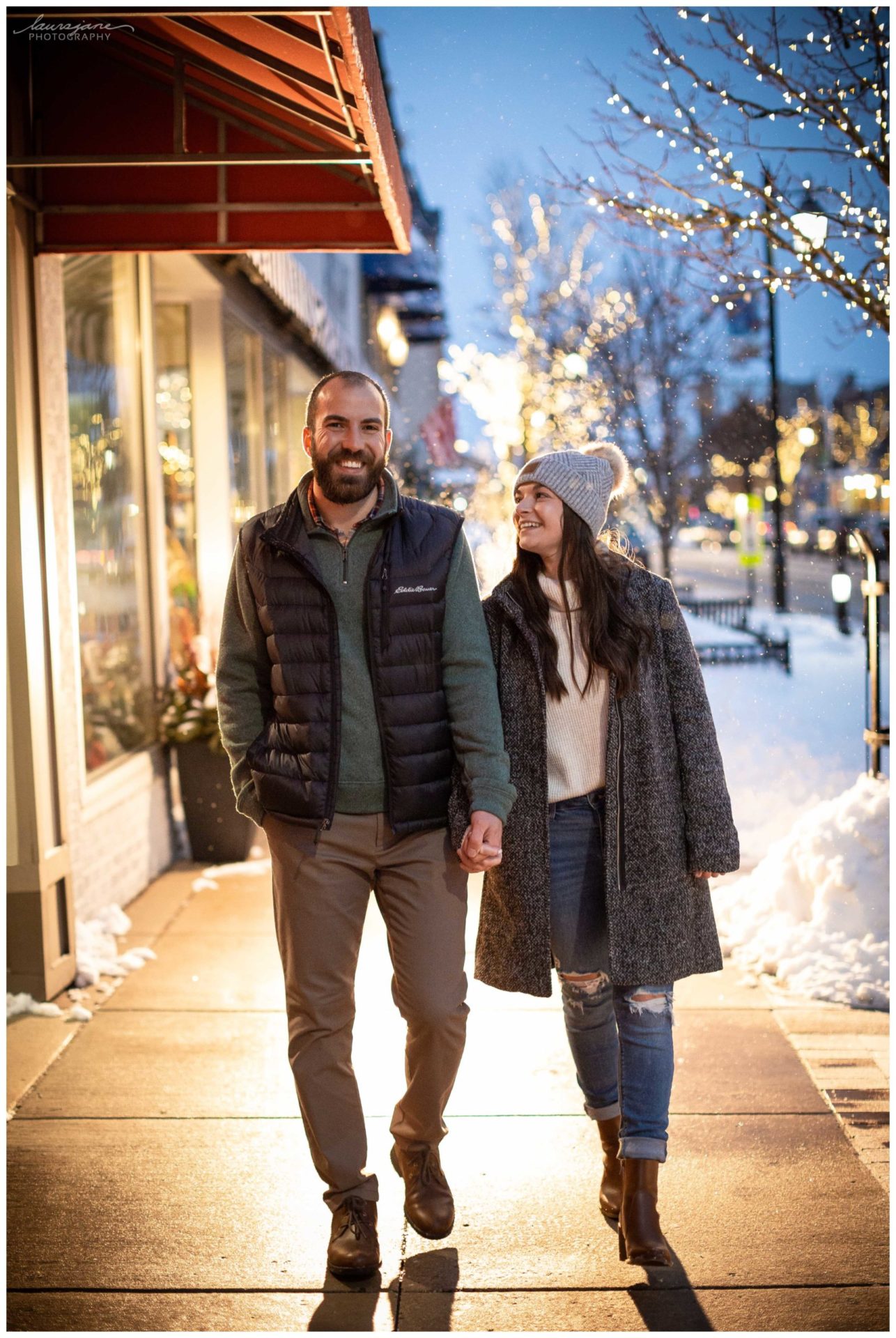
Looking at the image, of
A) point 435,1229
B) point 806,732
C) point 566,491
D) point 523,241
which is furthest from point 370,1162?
point 523,241

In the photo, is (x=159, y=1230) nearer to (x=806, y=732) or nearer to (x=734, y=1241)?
(x=734, y=1241)

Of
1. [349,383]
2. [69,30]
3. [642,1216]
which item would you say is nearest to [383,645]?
[349,383]

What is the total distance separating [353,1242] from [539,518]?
184 centimetres

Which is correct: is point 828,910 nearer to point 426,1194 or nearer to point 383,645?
point 426,1194

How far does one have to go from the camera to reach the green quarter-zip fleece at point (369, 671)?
3354 millimetres

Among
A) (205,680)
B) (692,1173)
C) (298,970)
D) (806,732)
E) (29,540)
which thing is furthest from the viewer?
(806,732)

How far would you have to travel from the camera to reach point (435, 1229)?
3.46 meters

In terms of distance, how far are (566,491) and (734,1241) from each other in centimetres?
196

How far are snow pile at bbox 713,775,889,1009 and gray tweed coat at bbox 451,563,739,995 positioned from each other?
222 cm

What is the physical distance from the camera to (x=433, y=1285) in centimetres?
329

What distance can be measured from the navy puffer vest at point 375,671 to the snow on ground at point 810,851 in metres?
2.80

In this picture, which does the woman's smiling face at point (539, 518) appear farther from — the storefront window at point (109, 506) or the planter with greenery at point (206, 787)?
the planter with greenery at point (206, 787)

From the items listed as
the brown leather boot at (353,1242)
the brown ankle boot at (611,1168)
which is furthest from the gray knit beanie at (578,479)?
the brown leather boot at (353,1242)

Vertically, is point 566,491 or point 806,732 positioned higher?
point 566,491
